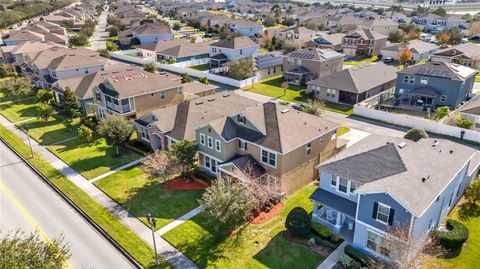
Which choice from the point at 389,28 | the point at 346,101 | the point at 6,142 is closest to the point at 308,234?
the point at 346,101

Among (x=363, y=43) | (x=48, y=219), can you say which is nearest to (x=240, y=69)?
(x=363, y=43)

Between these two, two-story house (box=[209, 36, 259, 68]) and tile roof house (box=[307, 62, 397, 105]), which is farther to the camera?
two-story house (box=[209, 36, 259, 68])

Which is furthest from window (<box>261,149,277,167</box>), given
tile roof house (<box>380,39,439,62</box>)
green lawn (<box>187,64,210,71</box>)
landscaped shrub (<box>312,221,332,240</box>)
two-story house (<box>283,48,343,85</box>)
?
tile roof house (<box>380,39,439,62</box>)

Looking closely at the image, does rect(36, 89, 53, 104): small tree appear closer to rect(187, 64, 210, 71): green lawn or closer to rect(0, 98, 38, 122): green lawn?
rect(0, 98, 38, 122): green lawn

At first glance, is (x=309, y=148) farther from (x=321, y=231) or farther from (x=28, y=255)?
(x=28, y=255)

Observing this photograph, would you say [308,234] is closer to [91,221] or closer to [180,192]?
[180,192]

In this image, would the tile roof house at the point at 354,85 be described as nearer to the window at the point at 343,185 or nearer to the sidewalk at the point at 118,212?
the window at the point at 343,185
